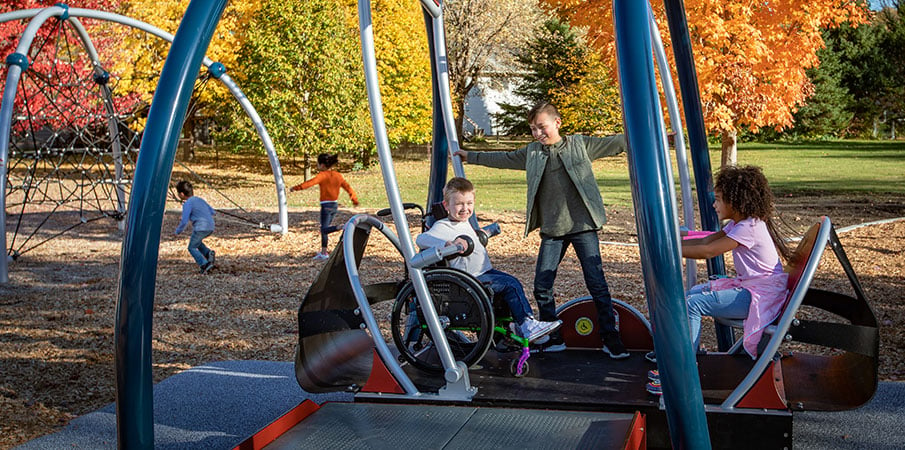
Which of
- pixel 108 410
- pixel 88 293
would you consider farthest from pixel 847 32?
pixel 108 410

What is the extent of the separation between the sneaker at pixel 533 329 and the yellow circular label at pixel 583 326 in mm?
548

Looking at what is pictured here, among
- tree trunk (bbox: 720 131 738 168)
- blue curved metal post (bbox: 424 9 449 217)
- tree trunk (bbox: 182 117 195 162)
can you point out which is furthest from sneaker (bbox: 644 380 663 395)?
tree trunk (bbox: 182 117 195 162)

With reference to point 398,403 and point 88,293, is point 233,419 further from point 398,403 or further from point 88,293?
point 88,293

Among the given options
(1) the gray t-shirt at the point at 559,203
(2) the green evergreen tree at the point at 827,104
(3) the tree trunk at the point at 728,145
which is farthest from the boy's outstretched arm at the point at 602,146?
(2) the green evergreen tree at the point at 827,104

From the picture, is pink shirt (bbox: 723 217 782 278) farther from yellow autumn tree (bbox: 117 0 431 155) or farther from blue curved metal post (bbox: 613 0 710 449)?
yellow autumn tree (bbox: 117 0 431 155)

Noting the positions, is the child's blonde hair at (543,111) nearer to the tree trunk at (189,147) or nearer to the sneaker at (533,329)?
the sneaker at (533,329)

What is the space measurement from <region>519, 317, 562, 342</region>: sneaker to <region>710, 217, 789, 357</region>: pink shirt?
99 centimetres

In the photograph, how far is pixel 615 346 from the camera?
5.08m

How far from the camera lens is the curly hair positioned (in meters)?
4.44

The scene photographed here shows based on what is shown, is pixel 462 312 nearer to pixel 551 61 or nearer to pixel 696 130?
pixel 696 130

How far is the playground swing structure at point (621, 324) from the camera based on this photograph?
9.81ft

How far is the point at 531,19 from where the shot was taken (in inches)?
1182

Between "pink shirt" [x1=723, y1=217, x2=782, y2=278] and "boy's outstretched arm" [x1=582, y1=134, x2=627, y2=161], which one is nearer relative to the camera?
"pink shirt" [x1=723, y1=217, x2=782, y2=278]

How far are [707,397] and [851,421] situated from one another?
117cm
